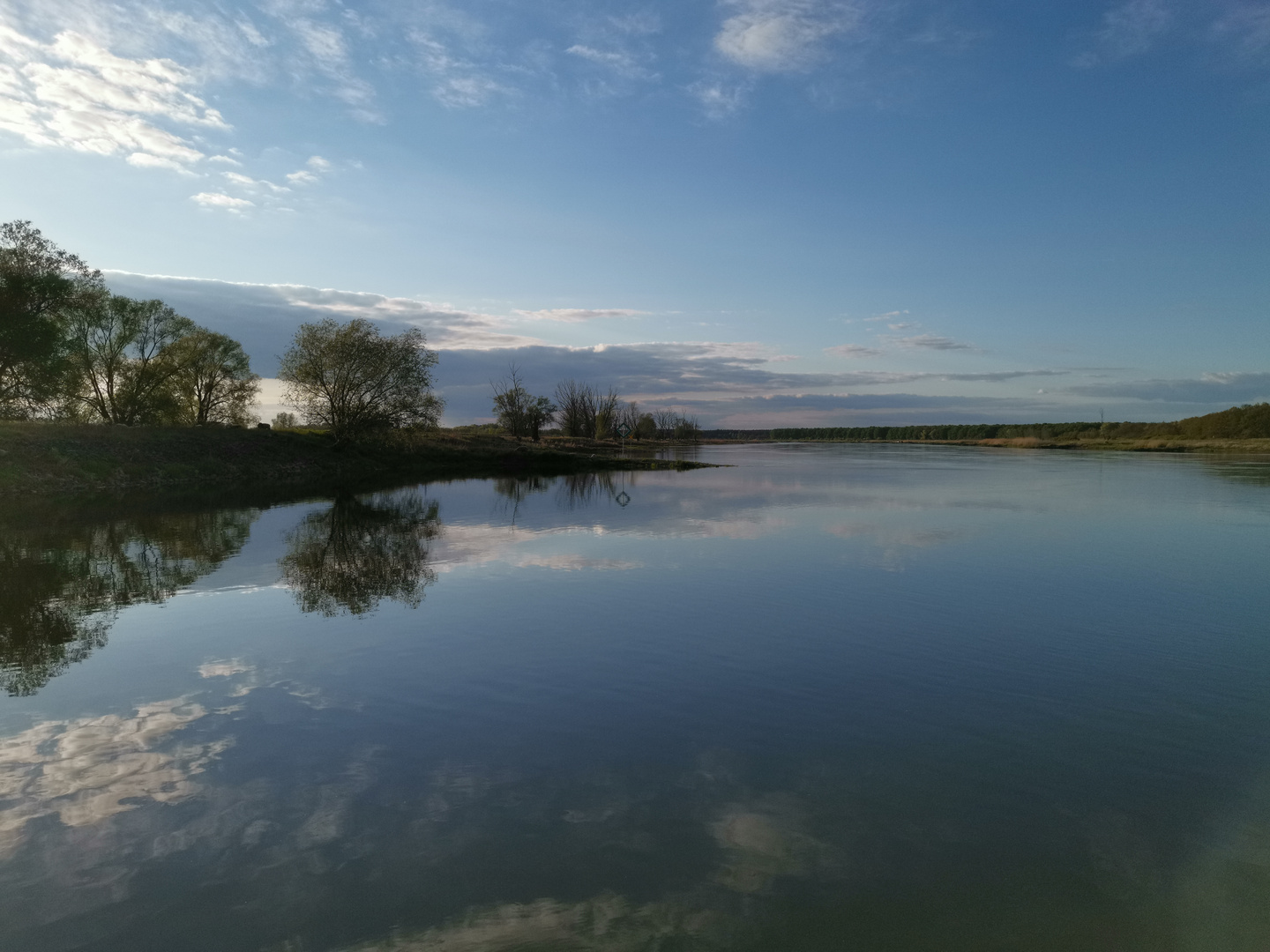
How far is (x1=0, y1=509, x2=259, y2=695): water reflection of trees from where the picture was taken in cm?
987

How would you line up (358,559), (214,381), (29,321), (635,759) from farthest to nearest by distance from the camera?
(214,381) → (29,321) → (358,559) → (635,759)

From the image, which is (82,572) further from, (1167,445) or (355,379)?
(1167,445)

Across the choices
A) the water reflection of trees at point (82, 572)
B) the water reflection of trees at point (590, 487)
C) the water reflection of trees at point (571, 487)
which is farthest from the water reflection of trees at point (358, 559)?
the water reflection of trees at point (590, 487)

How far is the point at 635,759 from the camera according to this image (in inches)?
255

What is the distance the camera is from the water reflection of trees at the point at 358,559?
1323 cm

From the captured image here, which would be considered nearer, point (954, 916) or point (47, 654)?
point (954, 916)

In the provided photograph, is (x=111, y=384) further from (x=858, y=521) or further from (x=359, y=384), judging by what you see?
(x=858, y=521)

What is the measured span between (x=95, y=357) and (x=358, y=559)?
44213mm

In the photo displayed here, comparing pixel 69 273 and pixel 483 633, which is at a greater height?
pixel 69 273

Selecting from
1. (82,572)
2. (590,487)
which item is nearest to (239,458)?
(590,487)

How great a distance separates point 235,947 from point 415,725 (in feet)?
10.4

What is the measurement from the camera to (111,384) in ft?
159

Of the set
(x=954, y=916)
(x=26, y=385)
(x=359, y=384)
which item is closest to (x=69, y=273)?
(x=26, y=385)

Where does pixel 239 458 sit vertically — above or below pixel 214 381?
below
